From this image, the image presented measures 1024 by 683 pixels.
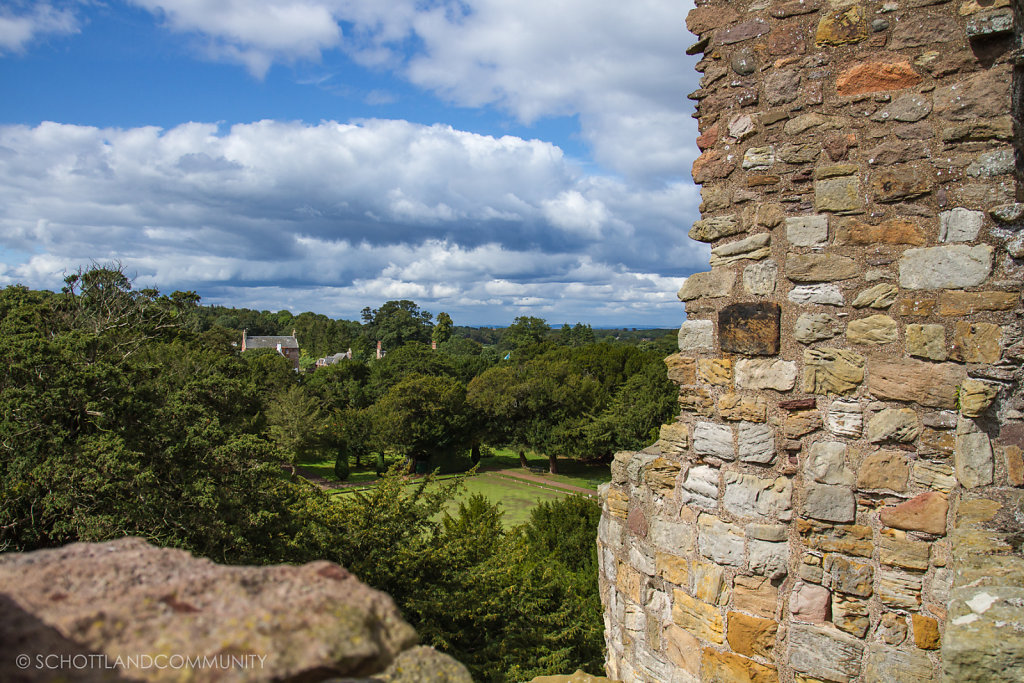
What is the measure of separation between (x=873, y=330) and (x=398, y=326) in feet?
290

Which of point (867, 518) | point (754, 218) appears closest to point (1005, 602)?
point (867, 518)

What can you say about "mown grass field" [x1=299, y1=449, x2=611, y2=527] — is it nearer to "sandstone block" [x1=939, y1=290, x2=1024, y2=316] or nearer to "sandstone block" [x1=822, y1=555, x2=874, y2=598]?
"sandstone block" [x1=822, y1=555, x2=874, y2=598]

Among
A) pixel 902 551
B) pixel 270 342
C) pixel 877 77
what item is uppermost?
pixel 877 77

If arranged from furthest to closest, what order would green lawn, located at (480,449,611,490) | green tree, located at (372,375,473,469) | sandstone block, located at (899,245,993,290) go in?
1. green tree, located at (372,375,473,469)
2. green lawn, located at (480,449,611,490)
3. sandstone block, located at (899,245,993,290)

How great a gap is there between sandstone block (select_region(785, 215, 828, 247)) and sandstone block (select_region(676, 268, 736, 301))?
0.39 m

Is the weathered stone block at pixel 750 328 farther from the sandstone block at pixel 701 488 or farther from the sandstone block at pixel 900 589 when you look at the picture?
the sandstone block at pixel 900 589

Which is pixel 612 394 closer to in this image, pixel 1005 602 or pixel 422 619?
pixel 422 619

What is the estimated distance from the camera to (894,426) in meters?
3.22

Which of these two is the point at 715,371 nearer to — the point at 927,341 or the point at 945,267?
the point at 927,341

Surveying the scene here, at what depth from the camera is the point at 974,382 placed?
3.00 meters

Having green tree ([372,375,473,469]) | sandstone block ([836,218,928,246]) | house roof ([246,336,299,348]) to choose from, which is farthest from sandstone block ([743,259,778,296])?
house roof ([246,336,299,348])

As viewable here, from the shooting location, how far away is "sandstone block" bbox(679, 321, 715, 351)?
152 inches

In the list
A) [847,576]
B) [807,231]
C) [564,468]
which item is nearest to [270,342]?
[564,468]

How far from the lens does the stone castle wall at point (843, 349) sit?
3062 mm
